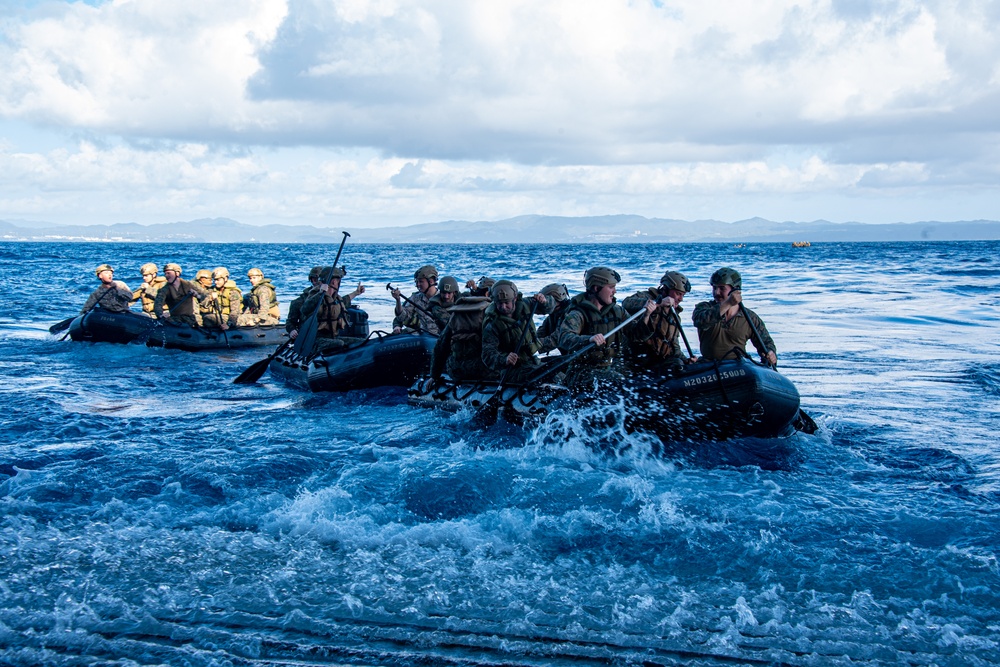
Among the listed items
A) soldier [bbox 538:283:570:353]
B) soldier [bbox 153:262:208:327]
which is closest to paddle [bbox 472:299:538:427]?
soldier [bbox 538:283:570:353]

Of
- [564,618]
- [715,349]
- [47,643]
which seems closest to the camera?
[47,643]

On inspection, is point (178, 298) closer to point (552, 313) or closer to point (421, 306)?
point (421, 306)

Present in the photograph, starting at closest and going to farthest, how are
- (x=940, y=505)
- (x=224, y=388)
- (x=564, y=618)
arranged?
(x=564, y=618)
(x=940, y=505)
(x=224, y=388)

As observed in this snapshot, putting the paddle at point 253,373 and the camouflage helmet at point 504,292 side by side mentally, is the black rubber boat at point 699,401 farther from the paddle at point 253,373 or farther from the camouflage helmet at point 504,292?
the paddle at point 253,373

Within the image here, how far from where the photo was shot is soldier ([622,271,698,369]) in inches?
406

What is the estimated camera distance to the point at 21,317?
28094 millimetres

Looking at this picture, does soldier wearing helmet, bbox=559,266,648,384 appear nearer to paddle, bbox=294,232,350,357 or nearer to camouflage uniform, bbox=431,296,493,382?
camouflage uniform, bbox=431,296,493,382

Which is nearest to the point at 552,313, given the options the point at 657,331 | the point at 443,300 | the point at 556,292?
the point at 556,292

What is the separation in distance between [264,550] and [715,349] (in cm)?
571

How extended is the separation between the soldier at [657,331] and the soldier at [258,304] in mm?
11917

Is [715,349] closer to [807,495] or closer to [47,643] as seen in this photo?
[807,495]

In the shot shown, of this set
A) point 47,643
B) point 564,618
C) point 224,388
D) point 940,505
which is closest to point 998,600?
point 940,505

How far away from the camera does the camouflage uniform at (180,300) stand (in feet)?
65.3

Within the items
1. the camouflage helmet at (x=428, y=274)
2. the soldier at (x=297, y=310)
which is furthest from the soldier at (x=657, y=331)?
the soldier at (x=297, y=310)
